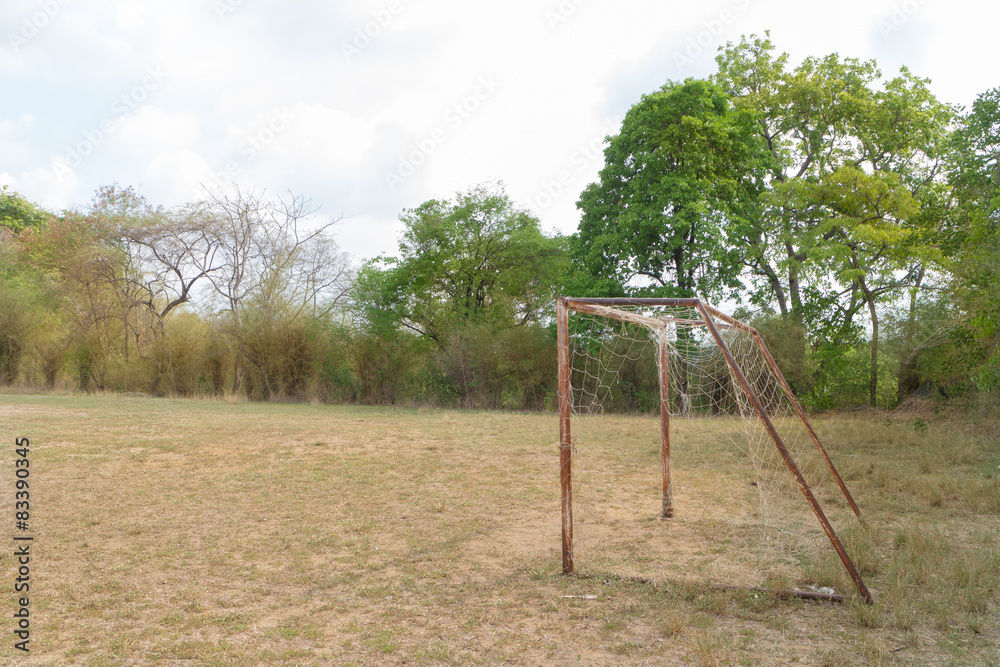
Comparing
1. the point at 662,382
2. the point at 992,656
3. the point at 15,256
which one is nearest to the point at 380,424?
the point at 662,382

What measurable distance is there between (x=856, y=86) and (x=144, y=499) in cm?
2029

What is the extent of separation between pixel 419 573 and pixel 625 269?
14286 mm

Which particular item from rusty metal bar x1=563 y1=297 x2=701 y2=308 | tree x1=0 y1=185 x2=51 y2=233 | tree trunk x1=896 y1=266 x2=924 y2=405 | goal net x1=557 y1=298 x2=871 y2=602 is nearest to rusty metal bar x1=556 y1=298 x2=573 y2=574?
goal net x1=557 y1=298 x2=871 y2=602

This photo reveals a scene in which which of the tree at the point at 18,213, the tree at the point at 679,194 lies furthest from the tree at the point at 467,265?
the tree at the point at 18,213

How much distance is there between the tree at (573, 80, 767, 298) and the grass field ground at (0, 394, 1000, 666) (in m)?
8.29

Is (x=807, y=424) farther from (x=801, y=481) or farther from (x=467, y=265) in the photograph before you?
(x=467, y=265)

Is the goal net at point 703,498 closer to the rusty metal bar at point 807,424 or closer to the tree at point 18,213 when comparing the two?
the rusty metal bar at point 807,424

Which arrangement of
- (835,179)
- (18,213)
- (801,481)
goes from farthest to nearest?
(18,213)
(835,179)
(801,481)

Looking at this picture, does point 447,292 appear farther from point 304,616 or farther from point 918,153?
point 304,616

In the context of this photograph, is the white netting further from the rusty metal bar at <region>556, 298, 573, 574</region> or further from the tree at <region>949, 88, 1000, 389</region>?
the tree at <region>949, 88, 1000, 389</region>

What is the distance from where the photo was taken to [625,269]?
17.9 m

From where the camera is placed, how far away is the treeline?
51.7 ft

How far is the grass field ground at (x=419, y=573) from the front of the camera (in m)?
3.42

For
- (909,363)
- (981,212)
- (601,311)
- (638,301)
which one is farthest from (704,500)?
(909,363)
